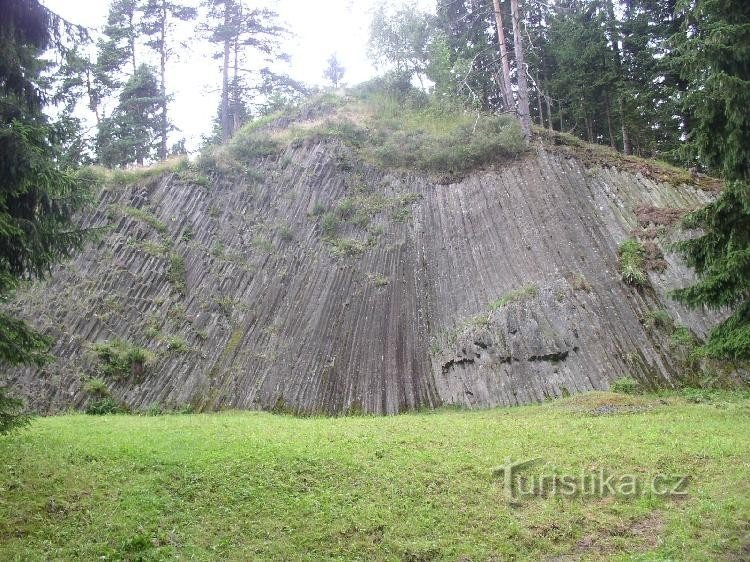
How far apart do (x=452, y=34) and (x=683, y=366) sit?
2877 centimetres

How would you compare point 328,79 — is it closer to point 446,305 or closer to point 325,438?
point 446,305

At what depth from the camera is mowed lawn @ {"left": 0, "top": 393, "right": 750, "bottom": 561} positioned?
725 centimetres

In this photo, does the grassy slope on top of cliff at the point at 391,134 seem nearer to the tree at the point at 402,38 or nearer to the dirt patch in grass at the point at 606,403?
the tree at the point at 402,38

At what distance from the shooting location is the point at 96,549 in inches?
279

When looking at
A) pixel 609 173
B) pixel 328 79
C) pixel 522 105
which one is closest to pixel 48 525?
pixel 609 173

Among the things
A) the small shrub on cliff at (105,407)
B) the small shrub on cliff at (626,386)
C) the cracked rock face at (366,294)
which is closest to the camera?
the small shrub on cliff at (626,386)

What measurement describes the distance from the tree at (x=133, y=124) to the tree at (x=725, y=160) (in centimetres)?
3133

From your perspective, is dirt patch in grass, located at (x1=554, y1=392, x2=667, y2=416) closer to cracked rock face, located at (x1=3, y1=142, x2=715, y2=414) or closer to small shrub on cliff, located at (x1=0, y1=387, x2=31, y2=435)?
cracked rock face, located at (x1=3, y1=142, x2=715, y2=414)

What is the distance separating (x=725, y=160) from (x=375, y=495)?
812cm

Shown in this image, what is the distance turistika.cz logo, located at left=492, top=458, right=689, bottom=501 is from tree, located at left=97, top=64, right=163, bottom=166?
3170 cm

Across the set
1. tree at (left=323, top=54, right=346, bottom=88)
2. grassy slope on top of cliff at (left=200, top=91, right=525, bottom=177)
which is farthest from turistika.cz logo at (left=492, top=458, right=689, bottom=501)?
tree at (left=323, top=54, right=346, bottom=88)

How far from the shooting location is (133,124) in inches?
1345

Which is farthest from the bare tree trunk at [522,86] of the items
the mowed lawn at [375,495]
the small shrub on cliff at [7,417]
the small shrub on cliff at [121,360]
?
the small shrub on cliff at [7,417]

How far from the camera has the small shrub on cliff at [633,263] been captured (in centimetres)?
1673
